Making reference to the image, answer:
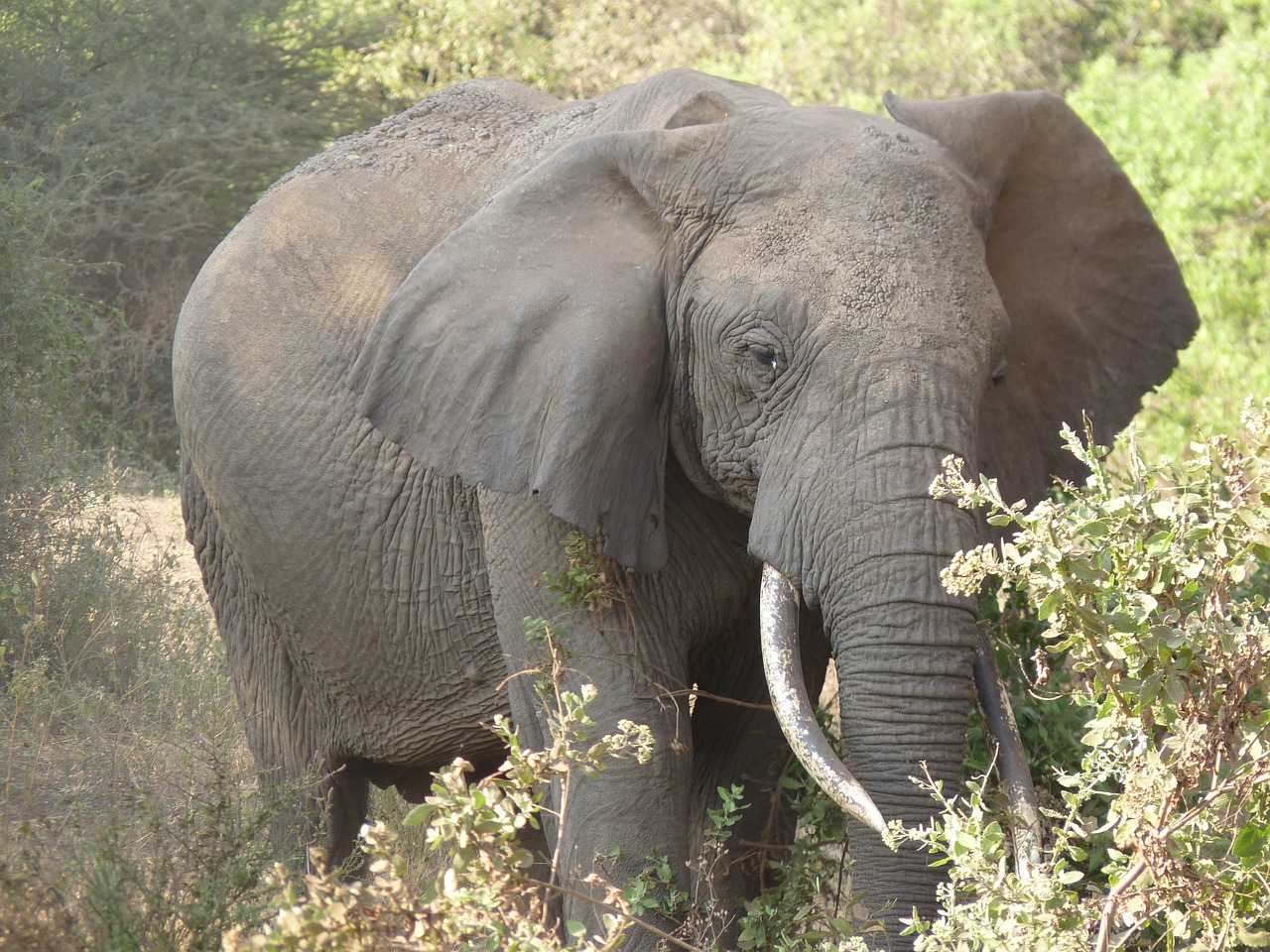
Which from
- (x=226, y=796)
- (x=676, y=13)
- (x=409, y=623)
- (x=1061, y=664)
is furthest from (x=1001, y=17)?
(x=226, y=796)

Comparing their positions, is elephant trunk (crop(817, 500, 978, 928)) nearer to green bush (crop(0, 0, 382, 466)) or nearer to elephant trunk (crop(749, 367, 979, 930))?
elephant trunk (crop(749, 367, 979, 930))

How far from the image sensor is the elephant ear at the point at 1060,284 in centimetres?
391

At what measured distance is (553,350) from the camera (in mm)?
3508

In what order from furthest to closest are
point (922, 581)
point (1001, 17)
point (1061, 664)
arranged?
point (1001, 17), point (1061, 664), point (922, 581)

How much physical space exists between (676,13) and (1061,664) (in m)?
12.2

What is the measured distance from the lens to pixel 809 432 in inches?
128

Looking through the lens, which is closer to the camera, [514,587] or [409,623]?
[514,587]

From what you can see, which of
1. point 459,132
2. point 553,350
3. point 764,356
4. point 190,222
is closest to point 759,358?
point 764,356

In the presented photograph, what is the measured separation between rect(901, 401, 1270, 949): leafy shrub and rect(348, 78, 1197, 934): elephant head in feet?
0.96

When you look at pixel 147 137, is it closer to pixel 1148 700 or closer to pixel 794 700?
pixel 794 700

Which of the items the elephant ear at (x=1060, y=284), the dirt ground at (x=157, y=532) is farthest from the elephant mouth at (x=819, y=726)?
the dirt ground at (x=157, y=532)

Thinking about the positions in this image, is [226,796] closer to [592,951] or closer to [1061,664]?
[592,951]

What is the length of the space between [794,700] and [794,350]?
68cm

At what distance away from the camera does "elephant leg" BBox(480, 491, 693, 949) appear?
3.60m
